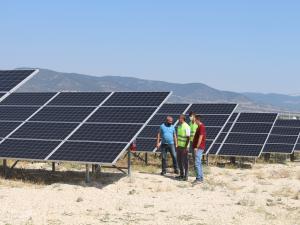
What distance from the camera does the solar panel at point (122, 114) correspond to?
15211 mm

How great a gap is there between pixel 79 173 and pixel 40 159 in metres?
2.98

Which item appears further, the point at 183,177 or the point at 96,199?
the point at 183,177

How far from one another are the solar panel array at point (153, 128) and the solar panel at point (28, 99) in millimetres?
4195

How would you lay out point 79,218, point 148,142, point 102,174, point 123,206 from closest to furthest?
point 79,218
point 123,206
point 102,174
point 148,142

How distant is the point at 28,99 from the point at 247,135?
1068 cm

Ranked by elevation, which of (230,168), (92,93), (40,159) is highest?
(92,93)

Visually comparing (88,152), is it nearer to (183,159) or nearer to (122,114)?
(122,114)

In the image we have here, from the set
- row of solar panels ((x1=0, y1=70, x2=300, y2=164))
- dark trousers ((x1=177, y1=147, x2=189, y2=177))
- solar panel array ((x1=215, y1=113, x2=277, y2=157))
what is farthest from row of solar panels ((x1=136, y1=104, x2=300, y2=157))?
dark trousers ((x1=177, y1=147, x2=189, y2=177))

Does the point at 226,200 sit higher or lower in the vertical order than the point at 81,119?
lower

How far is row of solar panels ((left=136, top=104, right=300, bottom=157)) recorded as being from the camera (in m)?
21.7

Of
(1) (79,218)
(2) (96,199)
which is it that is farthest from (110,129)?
(1) (79,218)

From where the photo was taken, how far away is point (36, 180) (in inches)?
575

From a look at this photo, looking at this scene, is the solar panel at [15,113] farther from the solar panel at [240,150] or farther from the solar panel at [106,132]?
the solar panel at [240,150]

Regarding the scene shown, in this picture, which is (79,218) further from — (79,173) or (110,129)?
(79,173)
